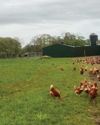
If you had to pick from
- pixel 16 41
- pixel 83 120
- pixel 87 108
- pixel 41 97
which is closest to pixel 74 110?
pixel 87 108

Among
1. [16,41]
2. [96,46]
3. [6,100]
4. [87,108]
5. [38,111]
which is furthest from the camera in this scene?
[16,41]

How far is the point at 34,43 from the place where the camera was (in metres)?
135

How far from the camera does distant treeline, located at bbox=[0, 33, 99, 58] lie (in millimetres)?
114562

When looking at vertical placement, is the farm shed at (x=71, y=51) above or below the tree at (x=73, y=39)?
below

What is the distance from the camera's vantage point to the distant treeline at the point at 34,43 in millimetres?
114562

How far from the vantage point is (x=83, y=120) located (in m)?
11.6

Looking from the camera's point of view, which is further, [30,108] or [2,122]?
[30,108]

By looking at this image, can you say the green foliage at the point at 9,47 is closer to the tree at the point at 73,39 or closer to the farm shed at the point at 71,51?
the farm shed at the point at 71,51

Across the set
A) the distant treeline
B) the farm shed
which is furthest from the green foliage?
the farm shed

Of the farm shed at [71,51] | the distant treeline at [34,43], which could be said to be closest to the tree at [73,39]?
the distant treeline at [34,43]

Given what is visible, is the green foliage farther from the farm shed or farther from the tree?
the tree

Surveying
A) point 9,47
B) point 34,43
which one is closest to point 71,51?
point 9,47

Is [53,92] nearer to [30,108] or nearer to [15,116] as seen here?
[30,108]

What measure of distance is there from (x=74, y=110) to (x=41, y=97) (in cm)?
259
